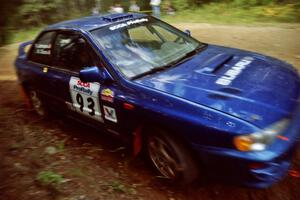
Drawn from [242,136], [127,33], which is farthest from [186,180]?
[127,33]

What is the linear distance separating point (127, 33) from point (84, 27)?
0.55 meters

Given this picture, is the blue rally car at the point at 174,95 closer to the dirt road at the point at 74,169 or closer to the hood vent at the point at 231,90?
the hood vent at the point at 231,90

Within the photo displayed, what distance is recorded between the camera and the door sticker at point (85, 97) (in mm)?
3869

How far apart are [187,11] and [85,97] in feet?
34.0

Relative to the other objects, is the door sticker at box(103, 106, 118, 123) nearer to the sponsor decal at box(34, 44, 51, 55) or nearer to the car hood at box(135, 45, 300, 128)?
the car hood at box(135, 45, 300, 128)

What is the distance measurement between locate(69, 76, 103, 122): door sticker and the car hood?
63 cm

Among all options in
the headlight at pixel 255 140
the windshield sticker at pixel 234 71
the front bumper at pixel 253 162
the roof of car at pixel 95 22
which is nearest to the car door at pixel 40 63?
the roof of car at pixel 95 22

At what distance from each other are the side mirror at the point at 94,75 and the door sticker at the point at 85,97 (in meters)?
0.12

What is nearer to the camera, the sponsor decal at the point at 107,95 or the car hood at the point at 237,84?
the car hood at the point at 237,84

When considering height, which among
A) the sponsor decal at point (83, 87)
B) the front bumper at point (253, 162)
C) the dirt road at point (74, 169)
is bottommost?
the dirt road at point (74, 169)

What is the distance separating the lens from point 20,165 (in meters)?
3.94

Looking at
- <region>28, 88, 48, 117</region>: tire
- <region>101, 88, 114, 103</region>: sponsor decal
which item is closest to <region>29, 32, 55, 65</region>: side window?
<region>28, 88, 48, 117</region>: tire

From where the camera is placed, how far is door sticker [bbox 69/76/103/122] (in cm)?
387

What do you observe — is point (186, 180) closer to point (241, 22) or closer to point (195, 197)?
point (195, 197)
